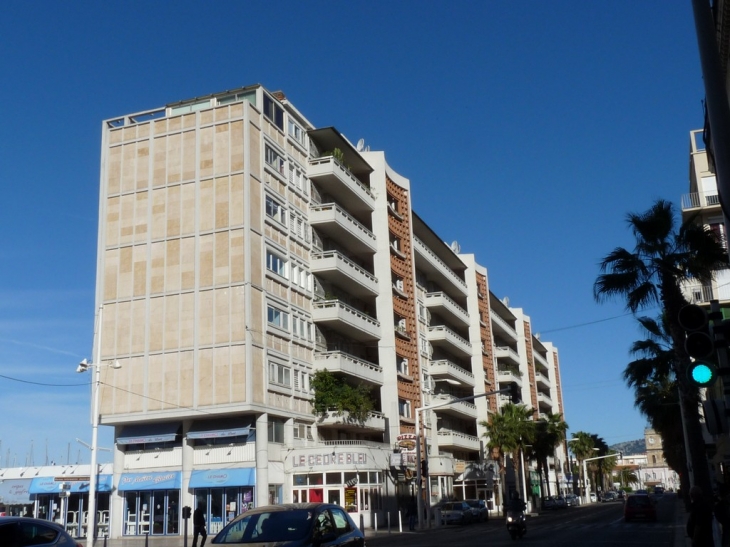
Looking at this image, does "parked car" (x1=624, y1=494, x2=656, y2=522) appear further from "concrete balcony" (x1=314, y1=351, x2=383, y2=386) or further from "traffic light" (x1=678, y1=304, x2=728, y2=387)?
"traffic light" (x1=678, y1=304, x2=728, y2=387)

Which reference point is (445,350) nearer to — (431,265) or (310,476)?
(431,265)

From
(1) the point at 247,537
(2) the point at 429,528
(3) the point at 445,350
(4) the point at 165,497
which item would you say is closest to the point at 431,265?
(3) the point at 445,350

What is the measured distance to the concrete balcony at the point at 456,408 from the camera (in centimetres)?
6806

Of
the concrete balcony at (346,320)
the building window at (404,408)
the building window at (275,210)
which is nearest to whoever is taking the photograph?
the building window at (275,210)

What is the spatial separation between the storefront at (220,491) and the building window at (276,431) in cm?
229

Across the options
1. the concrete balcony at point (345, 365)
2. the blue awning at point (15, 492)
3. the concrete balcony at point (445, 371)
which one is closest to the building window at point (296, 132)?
the concrete balcony at point (345, 365)

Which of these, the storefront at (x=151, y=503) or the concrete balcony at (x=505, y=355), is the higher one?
the concrete balcony at (x=505, y=355)

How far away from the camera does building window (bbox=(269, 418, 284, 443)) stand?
44.9 m

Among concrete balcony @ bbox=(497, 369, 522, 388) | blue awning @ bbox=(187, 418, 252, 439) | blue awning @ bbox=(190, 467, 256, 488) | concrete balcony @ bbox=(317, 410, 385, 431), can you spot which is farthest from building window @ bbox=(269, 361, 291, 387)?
concrete balcony @ bbox=(497, 369, 522, 388)

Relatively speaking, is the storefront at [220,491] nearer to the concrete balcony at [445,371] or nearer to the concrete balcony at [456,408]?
the concrete balcony at [456,408]

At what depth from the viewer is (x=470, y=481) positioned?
73438 mm

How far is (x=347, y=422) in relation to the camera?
49.4m

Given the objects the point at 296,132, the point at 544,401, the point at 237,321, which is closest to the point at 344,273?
the point at 296,132

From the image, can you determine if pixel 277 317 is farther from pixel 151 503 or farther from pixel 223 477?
pixel 151 503
